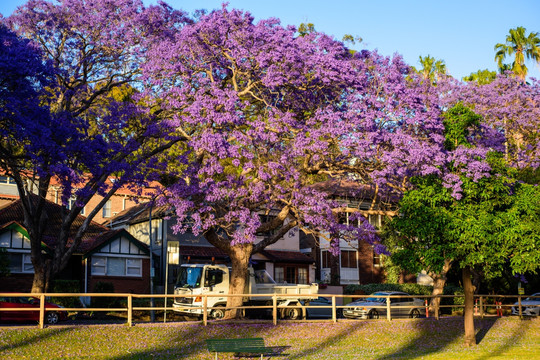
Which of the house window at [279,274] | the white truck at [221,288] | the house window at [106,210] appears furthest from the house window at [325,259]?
the house window at [106,210]

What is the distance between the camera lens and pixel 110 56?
28.6 meters

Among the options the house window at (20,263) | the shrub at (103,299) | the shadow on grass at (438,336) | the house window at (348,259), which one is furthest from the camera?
the house window at (348,259)

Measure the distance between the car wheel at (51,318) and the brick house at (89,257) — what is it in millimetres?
11614

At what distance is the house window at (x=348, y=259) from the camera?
5022 cm

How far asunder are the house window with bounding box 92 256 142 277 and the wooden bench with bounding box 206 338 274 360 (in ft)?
77.5

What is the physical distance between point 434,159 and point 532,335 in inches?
390

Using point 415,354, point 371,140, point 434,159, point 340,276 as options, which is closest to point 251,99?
point 371,140

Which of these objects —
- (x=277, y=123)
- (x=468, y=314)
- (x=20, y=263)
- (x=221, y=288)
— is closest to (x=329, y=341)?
(x=468, y=314)

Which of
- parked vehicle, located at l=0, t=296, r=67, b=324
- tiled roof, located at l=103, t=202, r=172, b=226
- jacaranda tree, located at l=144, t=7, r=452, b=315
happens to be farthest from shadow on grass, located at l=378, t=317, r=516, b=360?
→ tiled roof, located at l=103, t=202, r=172, b=226

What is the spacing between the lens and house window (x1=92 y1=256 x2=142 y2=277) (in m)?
40.7

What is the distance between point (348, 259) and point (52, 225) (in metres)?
23.1

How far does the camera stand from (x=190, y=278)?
30.1 metres

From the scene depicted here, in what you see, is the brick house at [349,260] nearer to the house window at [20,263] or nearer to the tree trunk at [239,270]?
the tree trunk at [239,270]

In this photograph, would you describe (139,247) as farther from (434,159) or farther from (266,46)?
(434,159)
